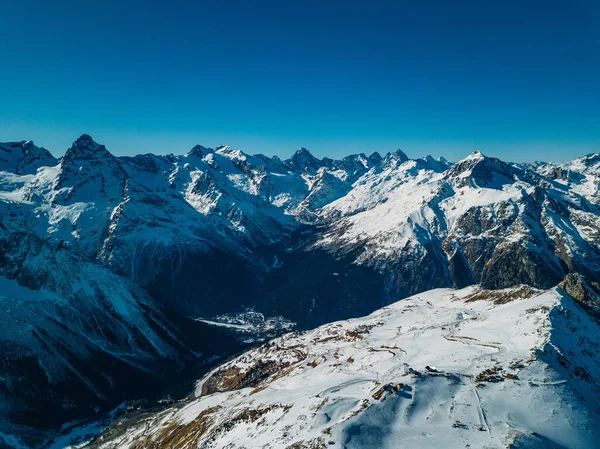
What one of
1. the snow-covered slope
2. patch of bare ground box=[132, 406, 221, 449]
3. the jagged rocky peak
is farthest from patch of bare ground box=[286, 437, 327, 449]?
the jagged rocky peak

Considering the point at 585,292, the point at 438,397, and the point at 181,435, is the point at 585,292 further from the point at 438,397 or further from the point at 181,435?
the point at 181,435

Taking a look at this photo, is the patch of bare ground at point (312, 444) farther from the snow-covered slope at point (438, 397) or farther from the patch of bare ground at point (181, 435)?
the patch of bare ground at point (181, 435)

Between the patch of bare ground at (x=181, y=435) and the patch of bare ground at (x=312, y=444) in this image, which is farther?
the patch of bare ground at (x=181, y=435)

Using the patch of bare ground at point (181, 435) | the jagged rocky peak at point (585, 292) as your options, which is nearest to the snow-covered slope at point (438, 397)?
the patch of bare ground at point (181, 435)

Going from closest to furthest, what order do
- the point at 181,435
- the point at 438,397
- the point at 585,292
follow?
the point at 438,397 → the point at 181,435 → the point at 585,292

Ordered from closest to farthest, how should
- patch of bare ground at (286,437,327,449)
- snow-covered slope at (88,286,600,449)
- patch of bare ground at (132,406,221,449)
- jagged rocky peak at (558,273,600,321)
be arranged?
patch of bare ground at (286,437,327,449)
snow-covered slope at (88,286,600,449)
patch of bare ground at (132,406,221,449)
jagged rocky peak at (558,273,600,321)

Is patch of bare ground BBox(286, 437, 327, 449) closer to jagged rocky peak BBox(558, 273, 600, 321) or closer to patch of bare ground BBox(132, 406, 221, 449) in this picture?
patch of bare ground BBox(132, 406, 221, 449)

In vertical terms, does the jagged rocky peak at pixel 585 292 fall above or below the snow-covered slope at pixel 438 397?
above

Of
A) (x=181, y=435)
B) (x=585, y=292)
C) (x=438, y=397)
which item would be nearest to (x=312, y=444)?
(x=438, y=397)
